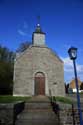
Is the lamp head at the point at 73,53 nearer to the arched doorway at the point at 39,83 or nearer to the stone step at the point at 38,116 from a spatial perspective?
the stone step at the point at 38,116

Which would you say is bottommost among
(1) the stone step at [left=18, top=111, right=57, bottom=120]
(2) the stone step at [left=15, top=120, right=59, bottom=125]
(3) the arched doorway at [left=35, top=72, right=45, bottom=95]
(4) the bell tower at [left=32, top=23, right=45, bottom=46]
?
(2) the stone step at [left=15, top=120, right=59, bottom=125]

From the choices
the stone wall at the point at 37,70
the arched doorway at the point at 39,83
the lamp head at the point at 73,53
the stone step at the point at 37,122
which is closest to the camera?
the lamp head at the point at 73,53

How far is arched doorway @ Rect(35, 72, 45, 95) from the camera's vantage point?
26125 mm

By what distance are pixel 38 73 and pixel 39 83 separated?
5.36 ft

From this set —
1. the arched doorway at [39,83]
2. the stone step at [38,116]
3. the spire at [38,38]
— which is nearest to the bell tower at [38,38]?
the spire at [38,38]

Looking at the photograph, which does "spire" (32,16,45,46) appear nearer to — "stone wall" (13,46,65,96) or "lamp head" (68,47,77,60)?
"stone wall" (13,46,65,96)

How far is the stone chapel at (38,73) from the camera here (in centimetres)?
2595

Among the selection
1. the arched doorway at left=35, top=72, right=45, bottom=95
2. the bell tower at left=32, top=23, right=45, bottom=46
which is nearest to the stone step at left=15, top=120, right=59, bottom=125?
the arched doorway at left=35, top=72, right=45, bottom=95

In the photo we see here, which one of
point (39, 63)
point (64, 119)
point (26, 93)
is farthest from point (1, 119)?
point (39, 63)

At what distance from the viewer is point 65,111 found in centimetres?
846

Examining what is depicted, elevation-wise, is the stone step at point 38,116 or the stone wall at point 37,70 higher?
the stone wall at point 37,70

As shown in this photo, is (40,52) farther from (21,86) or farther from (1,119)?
(1,119)

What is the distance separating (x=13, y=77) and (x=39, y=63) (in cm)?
481

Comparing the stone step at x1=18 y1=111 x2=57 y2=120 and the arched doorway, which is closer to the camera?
the stone step at x1=18 y1=111 x2=57 y2=120
